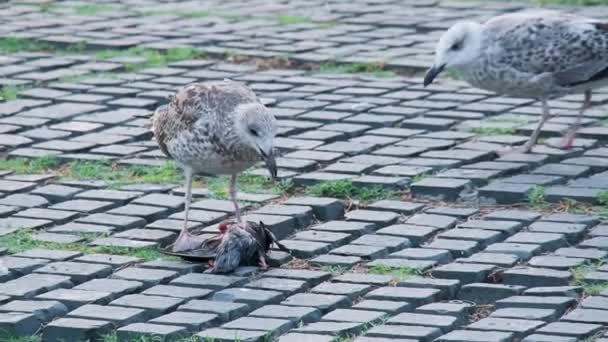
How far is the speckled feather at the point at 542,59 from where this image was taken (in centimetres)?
998

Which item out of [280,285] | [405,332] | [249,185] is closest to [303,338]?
[405,332]

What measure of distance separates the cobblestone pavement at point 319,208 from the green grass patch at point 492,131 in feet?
0.09

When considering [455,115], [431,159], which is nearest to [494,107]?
[455,115]

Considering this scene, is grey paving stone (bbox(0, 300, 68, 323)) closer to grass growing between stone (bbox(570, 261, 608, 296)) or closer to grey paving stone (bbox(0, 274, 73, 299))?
grey paving stone (bbox(0, 274, 73, 299))

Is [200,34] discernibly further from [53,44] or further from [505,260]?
[505,260]

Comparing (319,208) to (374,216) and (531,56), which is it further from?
(531,56)

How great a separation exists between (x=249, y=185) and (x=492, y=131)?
2126 mm

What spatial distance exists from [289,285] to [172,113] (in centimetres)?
139

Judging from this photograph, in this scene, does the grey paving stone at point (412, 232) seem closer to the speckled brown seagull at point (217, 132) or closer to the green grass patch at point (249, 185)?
the speckled brown seagull at point (217, 132)

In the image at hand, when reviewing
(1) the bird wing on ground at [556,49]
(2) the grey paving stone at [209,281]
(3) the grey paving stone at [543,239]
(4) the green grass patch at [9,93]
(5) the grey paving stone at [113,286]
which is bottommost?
(3) the grey paving stone at [543,239]

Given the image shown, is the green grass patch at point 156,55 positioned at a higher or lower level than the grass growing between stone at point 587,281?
higher

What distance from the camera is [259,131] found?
7527 millimetres

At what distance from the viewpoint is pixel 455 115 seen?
35.8 ft

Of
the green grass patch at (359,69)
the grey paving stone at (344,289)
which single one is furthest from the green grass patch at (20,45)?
the grey paving stone at (344,289)
